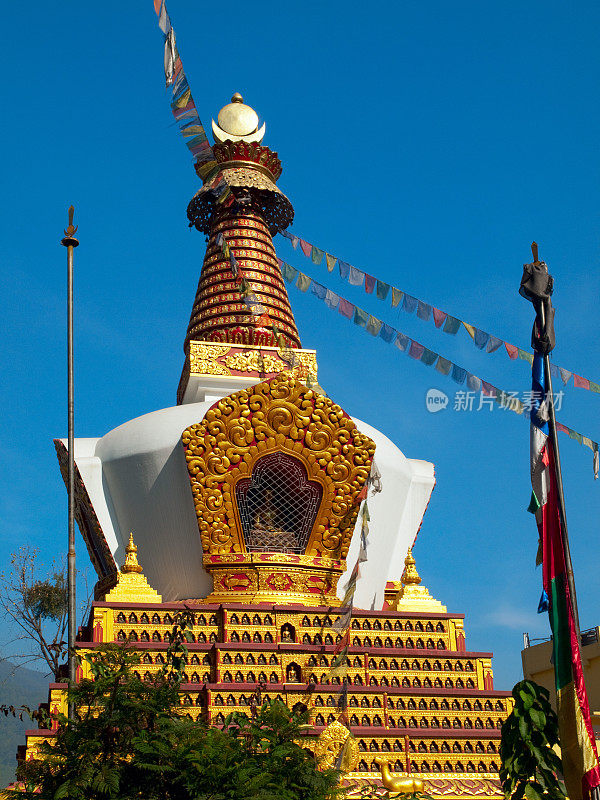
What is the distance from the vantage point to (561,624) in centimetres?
1068

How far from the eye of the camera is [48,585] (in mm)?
29047

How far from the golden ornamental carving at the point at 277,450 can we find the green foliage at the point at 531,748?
27.3ft

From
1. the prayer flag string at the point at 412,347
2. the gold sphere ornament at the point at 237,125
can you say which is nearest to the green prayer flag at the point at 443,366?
the prayer flag string at the point at 412,347

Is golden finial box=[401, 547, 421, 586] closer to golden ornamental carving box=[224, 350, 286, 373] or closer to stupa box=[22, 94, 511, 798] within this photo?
stupa box=[22, 94, 511, 798]

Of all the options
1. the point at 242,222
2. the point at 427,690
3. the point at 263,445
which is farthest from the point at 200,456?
the point at 242,222

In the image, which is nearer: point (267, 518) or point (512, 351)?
point (512, 351)

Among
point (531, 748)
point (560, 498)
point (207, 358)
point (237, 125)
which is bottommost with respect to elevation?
point (531, 748)

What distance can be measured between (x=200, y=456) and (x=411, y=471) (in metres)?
4.86

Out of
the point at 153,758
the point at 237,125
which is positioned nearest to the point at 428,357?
the point at 153,758

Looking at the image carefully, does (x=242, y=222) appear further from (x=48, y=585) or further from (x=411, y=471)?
(x=48, y=585)

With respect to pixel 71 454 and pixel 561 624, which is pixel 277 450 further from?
pixel 561 624

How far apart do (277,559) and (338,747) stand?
14.8 ft

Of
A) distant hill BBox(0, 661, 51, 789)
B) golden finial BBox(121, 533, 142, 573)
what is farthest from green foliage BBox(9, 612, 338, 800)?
distant hill BBox(0, 661, 51, 789)

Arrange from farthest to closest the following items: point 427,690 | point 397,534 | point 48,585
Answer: point 48,585
point 397,534
point 427,690
